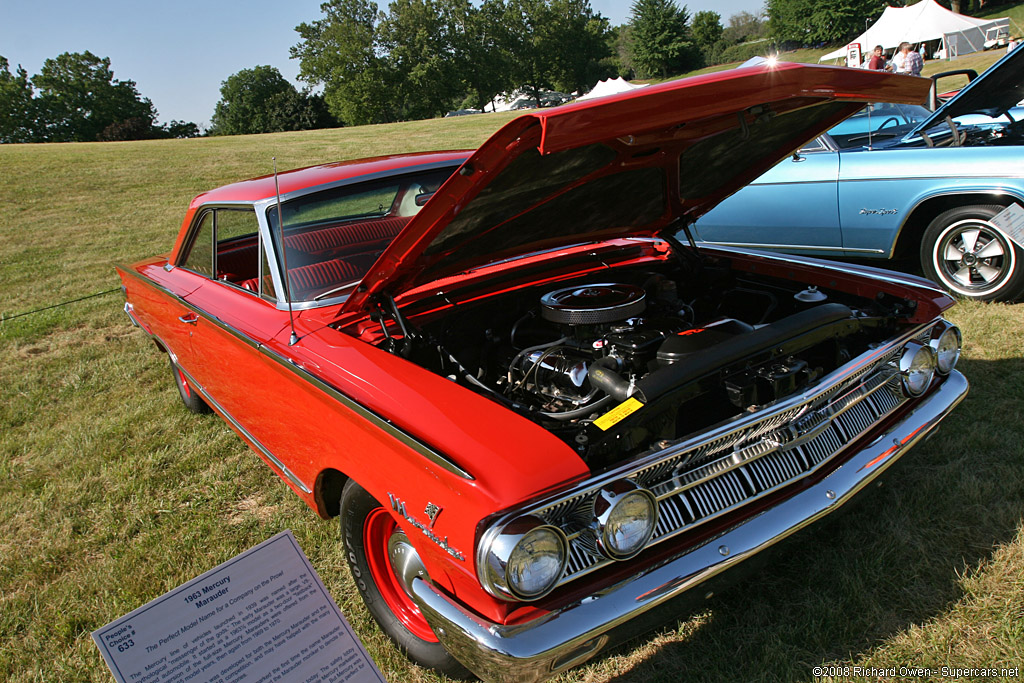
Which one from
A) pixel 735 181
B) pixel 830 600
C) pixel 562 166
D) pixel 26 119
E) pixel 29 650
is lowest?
pixel 830 600

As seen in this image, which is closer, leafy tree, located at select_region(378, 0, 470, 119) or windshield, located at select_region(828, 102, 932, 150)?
windshield, located at select_region(828, 102, 932, 150)

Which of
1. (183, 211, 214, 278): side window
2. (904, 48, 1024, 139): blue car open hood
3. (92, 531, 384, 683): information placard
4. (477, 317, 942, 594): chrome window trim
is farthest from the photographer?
(904, 48, 1024, 139): blue car open hood

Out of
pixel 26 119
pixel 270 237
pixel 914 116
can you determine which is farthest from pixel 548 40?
pixel 270 237

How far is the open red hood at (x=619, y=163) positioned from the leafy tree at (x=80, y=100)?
54.2 metres

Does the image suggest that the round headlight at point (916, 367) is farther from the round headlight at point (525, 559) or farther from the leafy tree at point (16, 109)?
the leafy tree at point (16, 109)

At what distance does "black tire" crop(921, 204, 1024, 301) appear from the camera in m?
4.12

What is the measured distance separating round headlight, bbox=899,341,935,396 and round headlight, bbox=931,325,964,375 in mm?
51

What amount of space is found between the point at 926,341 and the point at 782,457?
87 cm

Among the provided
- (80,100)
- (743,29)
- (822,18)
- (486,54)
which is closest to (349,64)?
(486,54)

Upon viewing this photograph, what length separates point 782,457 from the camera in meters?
1.98

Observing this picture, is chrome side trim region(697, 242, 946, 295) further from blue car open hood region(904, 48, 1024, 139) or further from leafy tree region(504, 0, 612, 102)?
leafy tree region(504, 0, 612, 102)

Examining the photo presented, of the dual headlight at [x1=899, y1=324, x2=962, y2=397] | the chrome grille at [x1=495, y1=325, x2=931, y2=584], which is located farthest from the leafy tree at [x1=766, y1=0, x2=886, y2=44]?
the chrome grille at [x1=495, y1=325, x2=931, y2=584]

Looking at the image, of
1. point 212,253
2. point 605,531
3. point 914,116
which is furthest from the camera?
point 914,116

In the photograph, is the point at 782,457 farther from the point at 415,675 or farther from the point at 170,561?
the point at 170,561
